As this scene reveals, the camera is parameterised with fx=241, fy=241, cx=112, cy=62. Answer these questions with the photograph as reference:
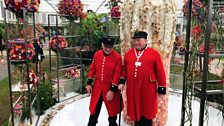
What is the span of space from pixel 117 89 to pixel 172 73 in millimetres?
3028

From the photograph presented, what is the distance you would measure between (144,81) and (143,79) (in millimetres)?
26

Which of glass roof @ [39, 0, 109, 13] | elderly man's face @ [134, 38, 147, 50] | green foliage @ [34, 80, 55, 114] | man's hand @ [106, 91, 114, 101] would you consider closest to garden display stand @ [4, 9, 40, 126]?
green foliage @ [34, 80, 55, 114]

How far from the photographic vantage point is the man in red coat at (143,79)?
2549 millimetres

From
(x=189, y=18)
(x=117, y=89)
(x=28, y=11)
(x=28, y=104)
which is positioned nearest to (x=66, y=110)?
(x=28, y=104)

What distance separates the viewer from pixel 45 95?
3.84 m

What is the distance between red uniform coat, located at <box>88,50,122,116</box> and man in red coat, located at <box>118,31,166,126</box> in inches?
6.2

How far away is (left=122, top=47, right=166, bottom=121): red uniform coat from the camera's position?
8.38 feet

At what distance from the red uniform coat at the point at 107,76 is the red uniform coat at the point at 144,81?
0.55 ft

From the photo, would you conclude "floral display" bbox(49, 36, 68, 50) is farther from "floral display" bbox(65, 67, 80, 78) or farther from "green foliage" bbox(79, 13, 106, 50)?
"green foliage" bbox(79, 13, 106, 50)

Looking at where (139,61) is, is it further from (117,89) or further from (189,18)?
(189,18)

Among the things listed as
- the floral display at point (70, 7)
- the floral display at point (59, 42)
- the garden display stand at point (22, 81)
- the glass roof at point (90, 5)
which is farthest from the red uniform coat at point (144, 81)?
the glass roof at point (90, 5)

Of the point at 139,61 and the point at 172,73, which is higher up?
the point at 139,61

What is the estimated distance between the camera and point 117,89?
2812mm

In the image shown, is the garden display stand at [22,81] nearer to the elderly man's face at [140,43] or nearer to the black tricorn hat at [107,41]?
the black tricorn hat at [107,41]
